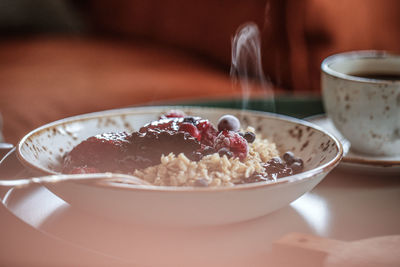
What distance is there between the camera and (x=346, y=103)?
1.04 m

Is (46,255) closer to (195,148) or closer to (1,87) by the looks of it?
(195,148)

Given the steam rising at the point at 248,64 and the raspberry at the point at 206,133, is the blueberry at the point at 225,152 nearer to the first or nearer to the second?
the raspberry at the point at 206,133

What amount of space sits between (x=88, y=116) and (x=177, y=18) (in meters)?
1.51

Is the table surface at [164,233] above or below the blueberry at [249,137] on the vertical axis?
below

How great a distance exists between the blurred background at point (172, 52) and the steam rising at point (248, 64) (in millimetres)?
51

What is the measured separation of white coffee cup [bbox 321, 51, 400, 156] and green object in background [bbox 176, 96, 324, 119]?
21cm

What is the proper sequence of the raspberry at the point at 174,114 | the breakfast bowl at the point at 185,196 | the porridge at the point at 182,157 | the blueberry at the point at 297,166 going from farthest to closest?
the raspberry at the point at 174,114 → the blueberry at the point at 297,166 → the porridge at the point at 182,157 → the breakfast bowl at the point at 185,196

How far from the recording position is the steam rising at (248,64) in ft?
4.39

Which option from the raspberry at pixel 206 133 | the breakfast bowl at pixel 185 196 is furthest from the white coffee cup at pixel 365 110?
the raspberry at pixel 206 133

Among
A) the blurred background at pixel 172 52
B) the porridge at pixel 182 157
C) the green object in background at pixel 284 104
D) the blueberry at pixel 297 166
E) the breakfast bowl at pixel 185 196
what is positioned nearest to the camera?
the breakfast bowl at pixel 185 196

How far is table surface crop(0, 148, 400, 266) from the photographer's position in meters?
0.62

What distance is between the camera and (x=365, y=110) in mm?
1020

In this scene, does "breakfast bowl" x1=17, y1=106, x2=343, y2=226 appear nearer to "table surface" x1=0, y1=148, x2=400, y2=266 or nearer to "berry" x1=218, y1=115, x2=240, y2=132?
"table surface" x1=0, y1=148, x2=400, y2=266

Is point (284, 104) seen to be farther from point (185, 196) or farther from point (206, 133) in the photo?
point (185, 196)
